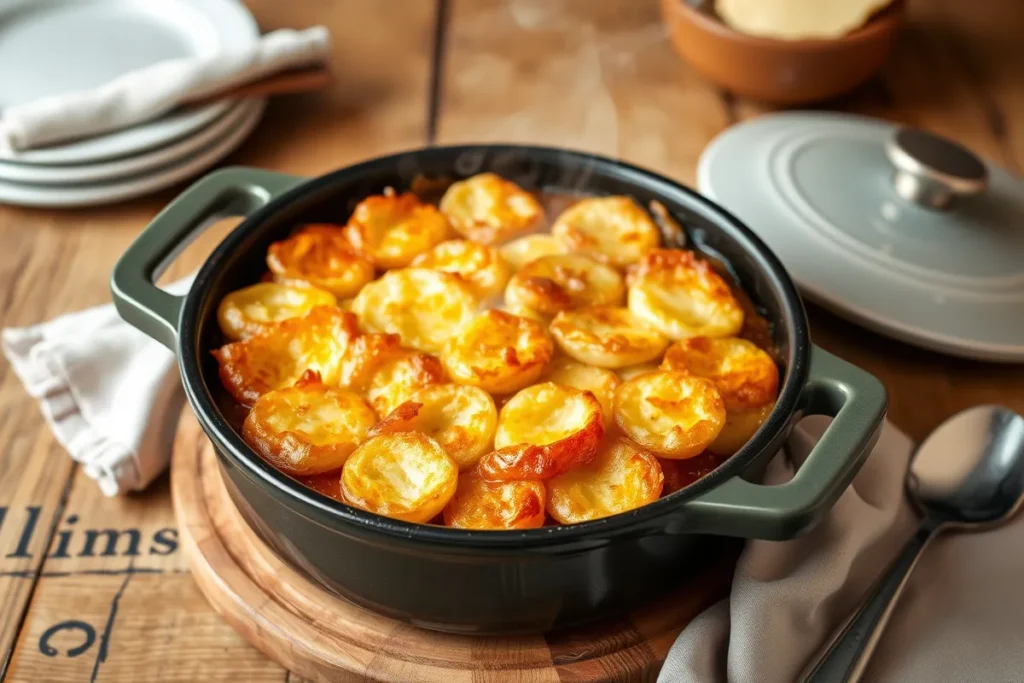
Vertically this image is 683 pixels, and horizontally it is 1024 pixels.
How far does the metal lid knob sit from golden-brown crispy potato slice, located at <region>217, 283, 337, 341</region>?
3.53 ft

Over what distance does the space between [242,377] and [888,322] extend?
105cm

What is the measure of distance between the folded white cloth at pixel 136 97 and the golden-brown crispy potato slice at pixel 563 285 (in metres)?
0.92

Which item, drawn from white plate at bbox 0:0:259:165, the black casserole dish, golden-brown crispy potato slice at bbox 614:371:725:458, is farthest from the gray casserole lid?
white plate at bbox 0:0:259:165

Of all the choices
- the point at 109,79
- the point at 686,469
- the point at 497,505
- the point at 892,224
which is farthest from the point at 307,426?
the point at 109,79

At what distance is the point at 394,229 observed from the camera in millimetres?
1617

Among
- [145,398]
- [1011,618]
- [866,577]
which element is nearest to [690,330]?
[866,577]

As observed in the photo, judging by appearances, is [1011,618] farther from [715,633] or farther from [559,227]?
[559,227]

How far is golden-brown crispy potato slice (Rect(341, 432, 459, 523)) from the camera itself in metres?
1.16

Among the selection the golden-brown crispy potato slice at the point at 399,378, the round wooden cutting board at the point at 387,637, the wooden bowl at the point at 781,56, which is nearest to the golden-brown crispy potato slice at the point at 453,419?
the golden-brown crispy potato slice at the point at 399,378

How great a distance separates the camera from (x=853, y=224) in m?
1.89

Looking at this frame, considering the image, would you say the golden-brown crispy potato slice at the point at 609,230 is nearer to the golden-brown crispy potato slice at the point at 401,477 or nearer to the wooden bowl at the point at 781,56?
the golden-brown crispy potato slice at the point at 401,477

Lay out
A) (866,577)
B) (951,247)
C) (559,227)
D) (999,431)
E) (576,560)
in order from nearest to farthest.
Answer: (576,560)
(866,577)
(999,431)
(559,227)
(951,247)

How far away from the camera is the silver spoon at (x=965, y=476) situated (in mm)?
1441

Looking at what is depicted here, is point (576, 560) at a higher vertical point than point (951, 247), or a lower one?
higher
